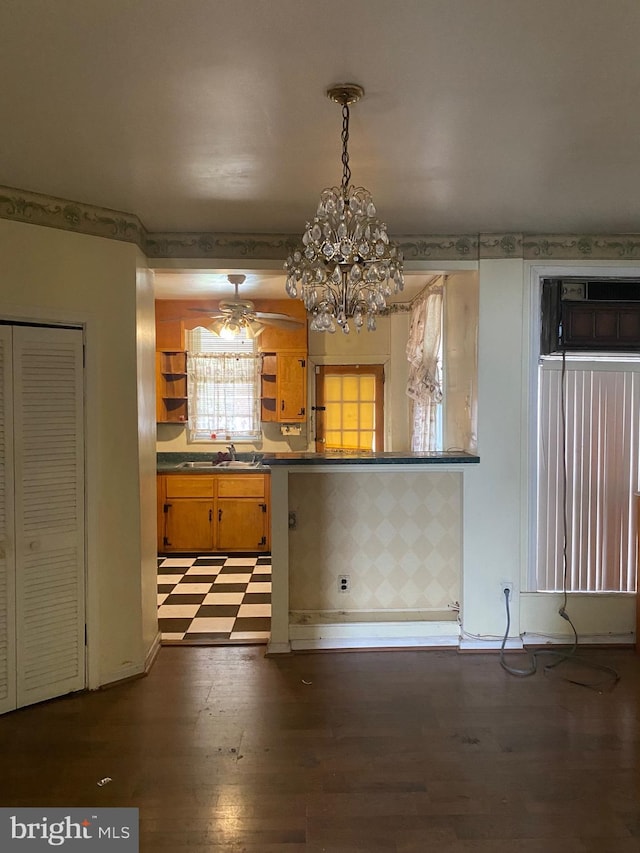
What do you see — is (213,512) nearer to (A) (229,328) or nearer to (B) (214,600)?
(B) (214,600)

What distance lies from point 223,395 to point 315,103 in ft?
15.3

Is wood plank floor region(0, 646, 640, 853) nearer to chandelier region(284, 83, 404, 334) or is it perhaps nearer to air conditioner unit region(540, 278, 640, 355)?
chandelier region(284, 83, 404, 334)

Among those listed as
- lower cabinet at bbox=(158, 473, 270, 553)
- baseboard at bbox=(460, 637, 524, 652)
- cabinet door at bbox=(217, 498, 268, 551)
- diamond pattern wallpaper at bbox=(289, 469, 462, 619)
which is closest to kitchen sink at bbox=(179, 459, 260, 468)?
lower cabinet at bbox=(158, 473, 270, 553)

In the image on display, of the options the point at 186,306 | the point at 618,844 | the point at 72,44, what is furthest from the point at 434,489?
the point at 186,306

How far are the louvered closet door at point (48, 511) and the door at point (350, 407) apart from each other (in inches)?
141

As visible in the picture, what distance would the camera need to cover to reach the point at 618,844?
210cm

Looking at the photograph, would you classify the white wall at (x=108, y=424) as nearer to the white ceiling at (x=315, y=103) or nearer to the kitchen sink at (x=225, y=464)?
the white ceiling at (x=315, y=103)

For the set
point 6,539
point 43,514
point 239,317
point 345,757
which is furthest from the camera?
point 239,317

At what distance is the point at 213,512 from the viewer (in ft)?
19.5

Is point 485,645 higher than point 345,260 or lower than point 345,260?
lower

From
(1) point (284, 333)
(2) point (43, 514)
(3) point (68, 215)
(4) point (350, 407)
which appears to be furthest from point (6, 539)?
(4) point (350, 407)

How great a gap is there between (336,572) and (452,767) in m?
1.51

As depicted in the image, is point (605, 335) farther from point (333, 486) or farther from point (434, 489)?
point (333, 486)

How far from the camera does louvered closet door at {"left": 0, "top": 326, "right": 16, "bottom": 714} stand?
2.92 m
